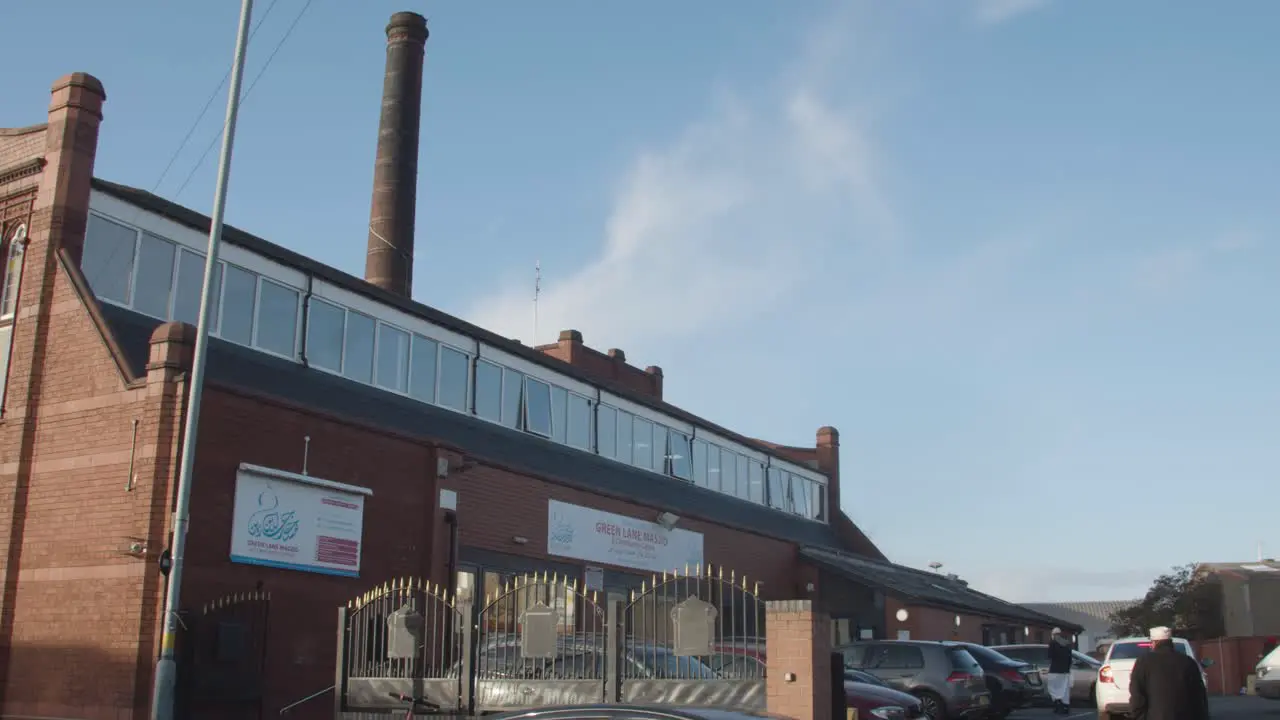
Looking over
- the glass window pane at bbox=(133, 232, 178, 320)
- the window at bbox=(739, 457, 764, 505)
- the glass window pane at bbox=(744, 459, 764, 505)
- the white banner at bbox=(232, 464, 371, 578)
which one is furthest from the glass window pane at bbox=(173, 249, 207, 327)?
the glass window pane at bbox=(744, 459, 764, 505)

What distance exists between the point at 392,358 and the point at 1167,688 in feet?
59.0

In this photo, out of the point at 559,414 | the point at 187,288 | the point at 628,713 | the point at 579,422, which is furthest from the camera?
the point at 579,422

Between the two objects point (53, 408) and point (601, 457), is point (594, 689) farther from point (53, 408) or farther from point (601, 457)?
point (601, 457)

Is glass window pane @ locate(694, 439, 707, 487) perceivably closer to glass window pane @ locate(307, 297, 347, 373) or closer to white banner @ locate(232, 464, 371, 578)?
glass window pane @ locate(307, 297, 347, 373)

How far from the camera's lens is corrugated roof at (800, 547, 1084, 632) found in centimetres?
3678

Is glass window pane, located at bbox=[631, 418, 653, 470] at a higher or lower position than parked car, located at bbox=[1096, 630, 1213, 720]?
higher

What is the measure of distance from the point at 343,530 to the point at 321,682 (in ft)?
7.90

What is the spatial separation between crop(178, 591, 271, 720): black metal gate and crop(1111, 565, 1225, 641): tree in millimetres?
52058

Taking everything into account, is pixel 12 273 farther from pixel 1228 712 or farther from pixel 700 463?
pixel 1228 712

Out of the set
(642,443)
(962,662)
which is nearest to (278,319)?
(962,662)

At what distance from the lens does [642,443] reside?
115 ft

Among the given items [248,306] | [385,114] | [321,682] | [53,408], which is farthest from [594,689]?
[385,114]

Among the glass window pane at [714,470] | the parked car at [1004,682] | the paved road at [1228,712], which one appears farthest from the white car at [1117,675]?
the glass window pane at [714,470]

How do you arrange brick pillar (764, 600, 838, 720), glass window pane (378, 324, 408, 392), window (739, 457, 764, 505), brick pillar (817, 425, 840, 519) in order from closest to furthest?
brick pillar (764, 600, 838, 720) < glass window pane (378, 324, 408, 392) < window (739, 457, 764, 505) < brick pillar (817, 425, 840, 519)
